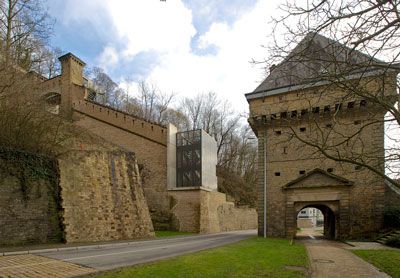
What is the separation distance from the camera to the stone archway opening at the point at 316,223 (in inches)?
Answer: 1039

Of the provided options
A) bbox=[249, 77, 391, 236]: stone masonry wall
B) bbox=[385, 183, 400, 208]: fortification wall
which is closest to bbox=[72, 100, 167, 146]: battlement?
bbox=[249, 77, 391, 236]: stone masonry wall

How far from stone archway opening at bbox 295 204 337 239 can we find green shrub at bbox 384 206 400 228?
11.4 feet

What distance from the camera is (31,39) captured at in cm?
1786

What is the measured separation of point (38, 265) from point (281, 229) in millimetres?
16742

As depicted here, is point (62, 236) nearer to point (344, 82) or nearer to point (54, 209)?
point (54, 209)

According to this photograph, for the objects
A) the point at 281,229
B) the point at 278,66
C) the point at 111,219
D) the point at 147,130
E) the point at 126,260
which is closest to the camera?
the point at 278,66

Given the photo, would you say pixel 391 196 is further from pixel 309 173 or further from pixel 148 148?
pixel 148 148

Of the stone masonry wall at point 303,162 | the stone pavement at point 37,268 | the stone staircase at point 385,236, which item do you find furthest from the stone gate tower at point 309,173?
the stone pavement at point 37,268

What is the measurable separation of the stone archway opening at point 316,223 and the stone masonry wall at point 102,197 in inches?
423

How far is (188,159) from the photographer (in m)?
30.5

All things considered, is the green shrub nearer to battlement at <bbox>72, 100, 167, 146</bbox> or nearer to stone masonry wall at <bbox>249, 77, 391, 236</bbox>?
stone masonry wall at <bbox>249, 77, 391, 236</bbox>

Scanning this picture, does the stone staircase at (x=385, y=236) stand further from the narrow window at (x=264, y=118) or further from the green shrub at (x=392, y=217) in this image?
the narrow window at (x=264, y=118)

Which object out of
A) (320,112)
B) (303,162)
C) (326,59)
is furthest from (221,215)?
(326,59)

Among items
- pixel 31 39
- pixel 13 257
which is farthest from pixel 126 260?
pixel 31 39
